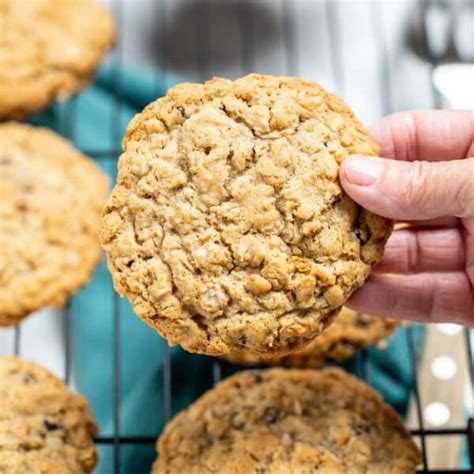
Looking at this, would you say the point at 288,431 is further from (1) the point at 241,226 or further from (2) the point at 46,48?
(2) the point at 46,48

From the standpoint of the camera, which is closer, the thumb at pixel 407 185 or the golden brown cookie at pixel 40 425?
the thumb at pixel 407 185

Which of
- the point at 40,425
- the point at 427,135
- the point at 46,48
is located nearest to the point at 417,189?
the point at 427,135

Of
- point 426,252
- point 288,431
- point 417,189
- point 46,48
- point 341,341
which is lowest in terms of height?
point 288,431

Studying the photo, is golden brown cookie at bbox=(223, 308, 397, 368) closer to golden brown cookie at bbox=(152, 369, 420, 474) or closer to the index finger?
golden brown cookie at bbox=(152, 369, 420, 474)

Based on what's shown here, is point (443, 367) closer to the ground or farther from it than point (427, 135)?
closer to the ground

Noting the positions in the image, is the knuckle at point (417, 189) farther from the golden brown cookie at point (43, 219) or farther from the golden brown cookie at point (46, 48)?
the golden brown cookie at point (46, 48)

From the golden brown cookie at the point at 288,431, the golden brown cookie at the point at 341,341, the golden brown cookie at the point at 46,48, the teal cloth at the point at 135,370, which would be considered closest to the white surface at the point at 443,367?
the teal cloth at the point at 135,370
